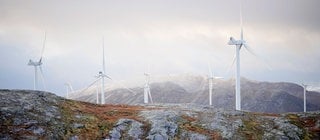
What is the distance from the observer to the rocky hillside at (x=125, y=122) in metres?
44.1

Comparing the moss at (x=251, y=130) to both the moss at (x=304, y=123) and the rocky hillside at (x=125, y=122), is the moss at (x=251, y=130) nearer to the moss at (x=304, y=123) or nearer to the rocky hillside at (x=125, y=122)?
the rocky hillside at (x=125, y=122)

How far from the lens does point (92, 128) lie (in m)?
46.5

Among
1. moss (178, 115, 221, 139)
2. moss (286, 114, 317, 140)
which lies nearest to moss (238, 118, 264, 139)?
moss (178, 115, 221, 139)

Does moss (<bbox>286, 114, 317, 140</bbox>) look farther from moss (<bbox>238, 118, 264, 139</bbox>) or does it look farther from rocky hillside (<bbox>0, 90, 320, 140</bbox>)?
moss (<bbox>238, 118, 264, 139</bbox>)

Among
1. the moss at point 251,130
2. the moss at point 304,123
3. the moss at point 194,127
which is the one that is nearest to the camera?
the moss at point 194,127

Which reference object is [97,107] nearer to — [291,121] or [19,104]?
[19,104]

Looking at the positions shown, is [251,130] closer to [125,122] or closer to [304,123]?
[304,123]

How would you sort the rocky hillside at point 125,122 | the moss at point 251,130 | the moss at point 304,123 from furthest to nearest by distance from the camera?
the moss at point 304,123
the moss at point 251,130
the rocky hillside at point 125,122

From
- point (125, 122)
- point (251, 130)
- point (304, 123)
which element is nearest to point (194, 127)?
point (251, 130)

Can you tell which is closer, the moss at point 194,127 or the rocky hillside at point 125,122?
the rocky hillside at point 125,122

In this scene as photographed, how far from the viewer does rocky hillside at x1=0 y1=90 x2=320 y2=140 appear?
145 ft

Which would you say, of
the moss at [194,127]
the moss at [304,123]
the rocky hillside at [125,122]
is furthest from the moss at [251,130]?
the moss at [304,123]

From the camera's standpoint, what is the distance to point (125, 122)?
159 feet

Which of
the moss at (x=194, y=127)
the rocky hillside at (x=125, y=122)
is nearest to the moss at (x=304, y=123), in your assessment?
the rocky hillside at (x=125, y=122)
